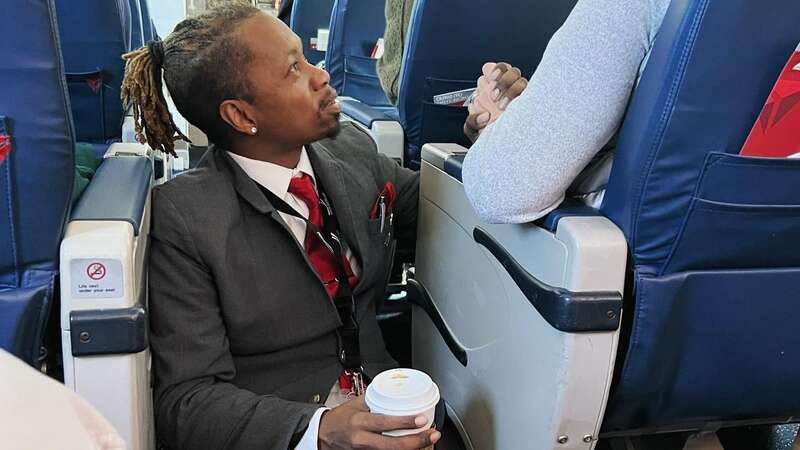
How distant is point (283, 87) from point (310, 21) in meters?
2.67

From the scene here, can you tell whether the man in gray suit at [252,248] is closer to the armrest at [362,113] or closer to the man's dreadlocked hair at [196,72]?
the man's dreadlocked hair at [196,72]

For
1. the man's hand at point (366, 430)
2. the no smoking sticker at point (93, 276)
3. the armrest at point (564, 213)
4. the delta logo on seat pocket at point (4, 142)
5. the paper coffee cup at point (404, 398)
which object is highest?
the delta logo on seat pocket at point (4, 142)

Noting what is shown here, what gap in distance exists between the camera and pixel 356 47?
10.0 feet

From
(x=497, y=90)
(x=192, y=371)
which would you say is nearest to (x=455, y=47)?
(x=497, y=90)

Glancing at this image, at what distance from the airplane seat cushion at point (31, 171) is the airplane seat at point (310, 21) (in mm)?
3025

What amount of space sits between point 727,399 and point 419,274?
86cm

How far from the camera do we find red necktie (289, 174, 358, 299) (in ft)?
4.76

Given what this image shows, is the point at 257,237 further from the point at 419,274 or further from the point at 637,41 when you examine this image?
the point at 637,41

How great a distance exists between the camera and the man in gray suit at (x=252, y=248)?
1.21 metres

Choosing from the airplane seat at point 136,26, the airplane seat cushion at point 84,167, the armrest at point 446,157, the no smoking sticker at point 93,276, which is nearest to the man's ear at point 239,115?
the airplane seat cushion at point 84,167

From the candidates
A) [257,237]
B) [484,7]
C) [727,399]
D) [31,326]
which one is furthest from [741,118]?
[484,7]

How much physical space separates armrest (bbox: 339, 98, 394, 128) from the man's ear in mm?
873

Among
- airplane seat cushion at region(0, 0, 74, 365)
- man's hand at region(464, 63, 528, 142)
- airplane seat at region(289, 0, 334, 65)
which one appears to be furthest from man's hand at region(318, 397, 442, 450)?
airplane seat at region(289, 0, 334, 65)

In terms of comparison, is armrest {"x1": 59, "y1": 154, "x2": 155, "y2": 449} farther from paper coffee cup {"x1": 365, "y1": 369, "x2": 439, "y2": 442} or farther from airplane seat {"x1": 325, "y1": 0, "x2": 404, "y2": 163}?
airplane seat {"x1": 325, "y1": 0, "x2": 404, "y2": 163}
